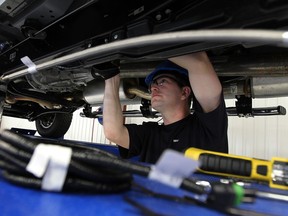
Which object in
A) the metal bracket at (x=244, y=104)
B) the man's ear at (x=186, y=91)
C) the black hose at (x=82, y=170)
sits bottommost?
the black hose at (x=82, y=170)

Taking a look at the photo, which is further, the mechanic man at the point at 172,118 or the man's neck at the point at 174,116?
the man's neck at the point at 174,116

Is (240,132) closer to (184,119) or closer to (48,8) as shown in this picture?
(184,119)

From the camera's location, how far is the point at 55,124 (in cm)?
200

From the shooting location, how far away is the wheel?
78.4 inches

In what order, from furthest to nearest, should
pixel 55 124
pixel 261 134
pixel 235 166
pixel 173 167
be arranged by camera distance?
pixel 261 134 < pixel 55 124 < pixel 235 166 < pixel 173 167

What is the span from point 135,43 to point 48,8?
1.43 feet

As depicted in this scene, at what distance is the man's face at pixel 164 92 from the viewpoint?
117 centimetres

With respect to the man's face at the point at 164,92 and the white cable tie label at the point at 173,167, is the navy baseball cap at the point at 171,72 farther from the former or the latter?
the white cable tie label at the point at 173,167

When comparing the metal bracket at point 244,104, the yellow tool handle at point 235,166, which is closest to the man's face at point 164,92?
the metal bracket at point 244,104

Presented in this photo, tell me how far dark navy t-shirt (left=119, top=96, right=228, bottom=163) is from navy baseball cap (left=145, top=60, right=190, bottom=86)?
5.9 inches

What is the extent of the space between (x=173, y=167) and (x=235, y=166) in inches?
12.6

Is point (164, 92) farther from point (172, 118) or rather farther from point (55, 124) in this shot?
point (55, 124)

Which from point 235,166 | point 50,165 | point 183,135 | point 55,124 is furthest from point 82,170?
point 55,124

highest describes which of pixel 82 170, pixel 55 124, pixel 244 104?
pixel 244 104
